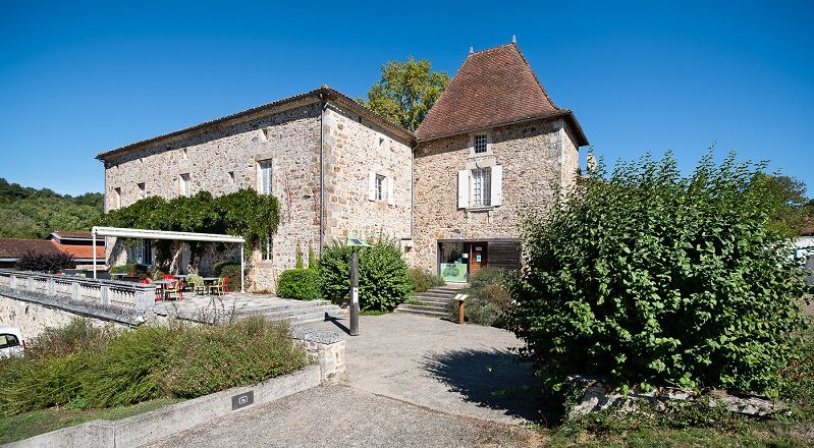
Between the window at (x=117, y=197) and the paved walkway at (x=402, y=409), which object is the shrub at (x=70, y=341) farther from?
the window at (x=117, y=197)

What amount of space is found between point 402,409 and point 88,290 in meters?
10.5

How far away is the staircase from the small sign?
731 cm

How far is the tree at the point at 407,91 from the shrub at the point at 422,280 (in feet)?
35.0

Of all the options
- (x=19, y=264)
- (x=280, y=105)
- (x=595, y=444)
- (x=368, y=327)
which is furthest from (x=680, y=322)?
(x=19, y=264)

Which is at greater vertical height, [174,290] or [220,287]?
[174,290]

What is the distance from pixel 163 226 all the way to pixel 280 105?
700cm

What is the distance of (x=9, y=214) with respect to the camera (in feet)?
130

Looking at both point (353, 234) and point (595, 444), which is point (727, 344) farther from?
point (353, 234)

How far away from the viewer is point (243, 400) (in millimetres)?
4871

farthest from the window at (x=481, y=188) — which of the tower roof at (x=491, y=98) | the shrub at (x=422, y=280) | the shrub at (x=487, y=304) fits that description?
the shrub at (x=487, y=304)

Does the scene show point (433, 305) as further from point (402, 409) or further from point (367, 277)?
point (402, 409)

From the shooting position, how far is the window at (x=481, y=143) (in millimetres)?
15016

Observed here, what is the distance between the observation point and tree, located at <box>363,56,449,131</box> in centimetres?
2236

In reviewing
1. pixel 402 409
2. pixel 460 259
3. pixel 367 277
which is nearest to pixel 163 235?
pixel 367 277
